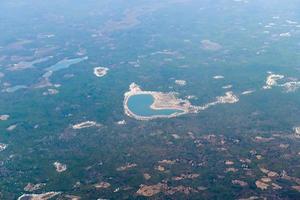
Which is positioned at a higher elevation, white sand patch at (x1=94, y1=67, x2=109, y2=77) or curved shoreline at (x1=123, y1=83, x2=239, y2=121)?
curved shoreline at (x1=123, y1=83, x2=239, y2=121)

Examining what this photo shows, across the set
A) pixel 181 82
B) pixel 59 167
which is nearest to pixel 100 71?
pixel 181 82

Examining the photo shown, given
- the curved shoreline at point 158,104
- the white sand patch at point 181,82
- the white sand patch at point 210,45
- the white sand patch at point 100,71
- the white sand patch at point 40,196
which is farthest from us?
the white sand patch at point 210,45

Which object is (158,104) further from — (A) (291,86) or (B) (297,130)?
(A) (291,86)

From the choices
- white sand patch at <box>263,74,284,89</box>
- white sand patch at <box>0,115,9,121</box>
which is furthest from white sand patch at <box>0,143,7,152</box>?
white sand patch at <box>263,74,284,89</box>

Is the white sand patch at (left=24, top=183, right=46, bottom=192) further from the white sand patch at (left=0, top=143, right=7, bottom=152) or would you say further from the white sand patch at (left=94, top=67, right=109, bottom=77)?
the white sand patch at (left=94, top=67, right=109, bottom=77)

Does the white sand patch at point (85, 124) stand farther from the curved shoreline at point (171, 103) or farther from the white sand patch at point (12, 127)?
the white sand patch at point (12, 127)

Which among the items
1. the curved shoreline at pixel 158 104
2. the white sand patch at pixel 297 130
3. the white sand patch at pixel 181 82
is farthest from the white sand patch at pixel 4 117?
the white sand patch at pixel 297 130

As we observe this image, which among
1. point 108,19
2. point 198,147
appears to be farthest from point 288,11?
point 198,147
